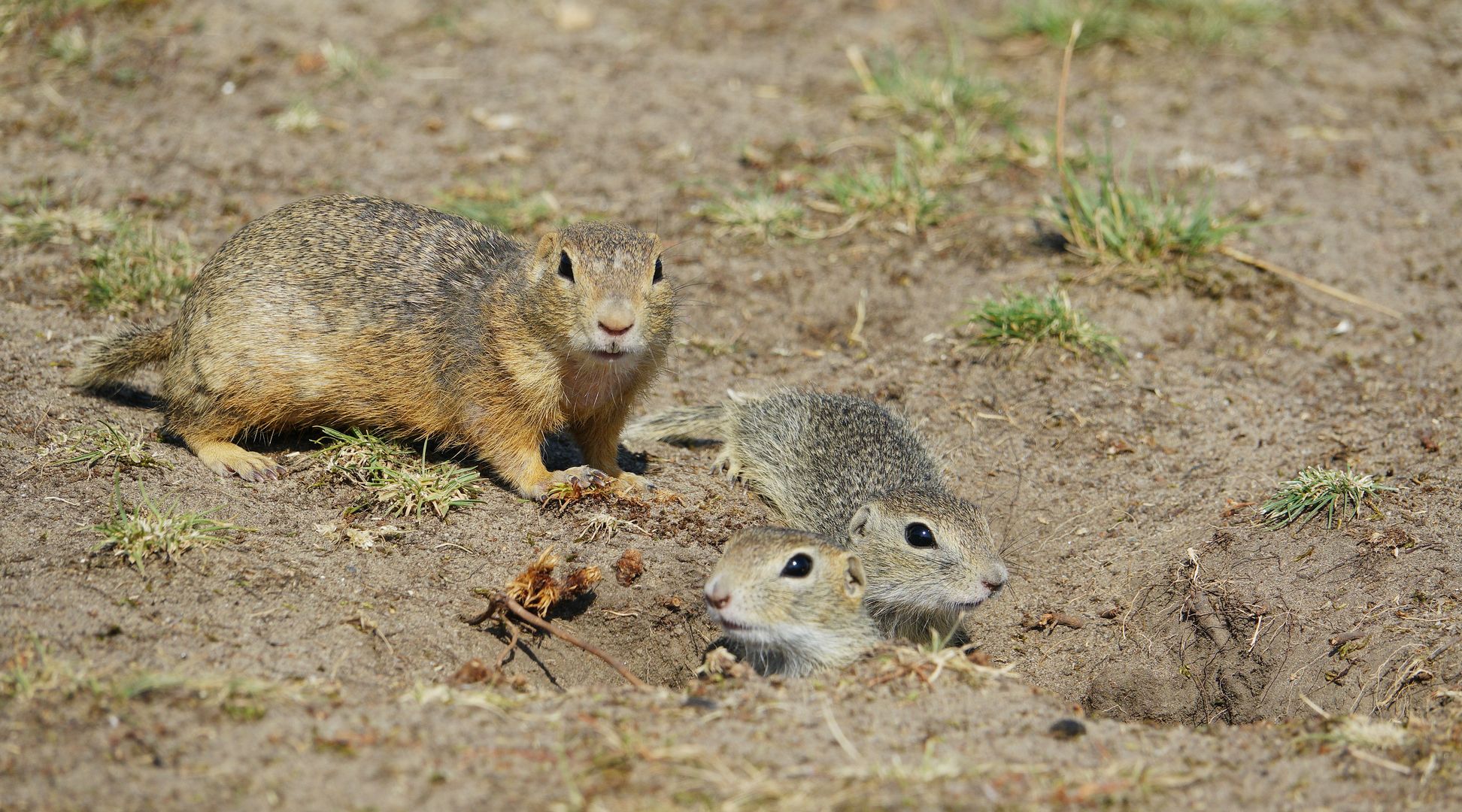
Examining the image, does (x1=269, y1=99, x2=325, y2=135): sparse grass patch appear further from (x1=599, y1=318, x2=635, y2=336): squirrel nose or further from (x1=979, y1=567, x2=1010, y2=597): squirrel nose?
(x1=979, y1=567, x2=1010, y2=597): squirrel nose

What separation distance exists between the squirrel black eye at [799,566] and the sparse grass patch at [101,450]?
282 centimetres

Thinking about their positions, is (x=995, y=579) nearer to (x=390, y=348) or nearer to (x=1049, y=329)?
(x=1049, y=329)

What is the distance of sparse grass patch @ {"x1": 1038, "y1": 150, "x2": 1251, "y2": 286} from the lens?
25.0 feet

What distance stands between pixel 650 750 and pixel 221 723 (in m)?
1.33

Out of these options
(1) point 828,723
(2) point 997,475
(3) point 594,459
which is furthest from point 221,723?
(2) point 997,475

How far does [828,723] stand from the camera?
4086mm

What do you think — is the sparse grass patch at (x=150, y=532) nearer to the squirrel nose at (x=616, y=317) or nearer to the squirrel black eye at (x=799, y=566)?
the squirrel nose at (x=616, y=317)

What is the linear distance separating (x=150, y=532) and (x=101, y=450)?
823mm

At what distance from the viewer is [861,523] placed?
5.74m

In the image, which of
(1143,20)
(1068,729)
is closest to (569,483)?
(1068,729)

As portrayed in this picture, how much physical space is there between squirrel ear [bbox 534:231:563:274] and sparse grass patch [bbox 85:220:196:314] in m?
2.75

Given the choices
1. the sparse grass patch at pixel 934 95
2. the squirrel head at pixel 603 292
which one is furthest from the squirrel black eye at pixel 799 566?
the sparse grass patch at pixel 934 95

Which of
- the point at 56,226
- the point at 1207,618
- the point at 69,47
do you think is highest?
the point at 69,47

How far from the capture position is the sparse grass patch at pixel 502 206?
8102 mm
